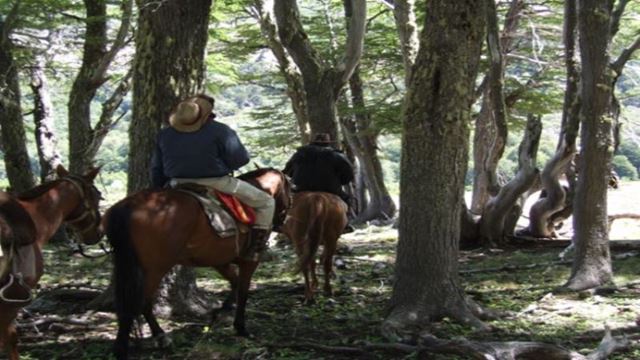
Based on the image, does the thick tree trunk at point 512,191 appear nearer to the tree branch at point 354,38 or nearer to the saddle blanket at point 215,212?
the tree branch at point 354,38

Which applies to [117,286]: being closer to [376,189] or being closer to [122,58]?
[122,58]

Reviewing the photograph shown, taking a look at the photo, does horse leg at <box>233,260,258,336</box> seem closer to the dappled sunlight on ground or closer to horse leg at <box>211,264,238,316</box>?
the dappled sunlight on ground

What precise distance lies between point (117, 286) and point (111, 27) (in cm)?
1457

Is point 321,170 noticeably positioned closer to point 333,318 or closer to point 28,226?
point 333,318

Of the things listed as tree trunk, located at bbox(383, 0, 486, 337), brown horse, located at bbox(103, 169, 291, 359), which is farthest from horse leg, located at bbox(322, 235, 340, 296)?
brown horse, located at bbox(103, 169, 291, 359)

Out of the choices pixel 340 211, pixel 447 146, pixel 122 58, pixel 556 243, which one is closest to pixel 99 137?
pixel 122 58

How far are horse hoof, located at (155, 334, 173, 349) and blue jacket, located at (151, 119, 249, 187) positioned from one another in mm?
1420

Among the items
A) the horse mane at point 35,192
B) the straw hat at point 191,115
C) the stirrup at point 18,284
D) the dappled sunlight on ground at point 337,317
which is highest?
the straw hat at point 191,115

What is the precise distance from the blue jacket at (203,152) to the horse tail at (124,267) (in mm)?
928

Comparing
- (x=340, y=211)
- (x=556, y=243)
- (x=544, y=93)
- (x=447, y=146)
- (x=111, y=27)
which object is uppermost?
(x=111, y=27)

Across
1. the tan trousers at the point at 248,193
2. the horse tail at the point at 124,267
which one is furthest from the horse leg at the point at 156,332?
the tan trousers at the point at 248,193

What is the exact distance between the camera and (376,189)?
22.1m

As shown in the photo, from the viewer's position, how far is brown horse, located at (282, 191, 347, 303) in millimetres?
9235

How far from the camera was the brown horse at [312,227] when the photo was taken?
924cm
